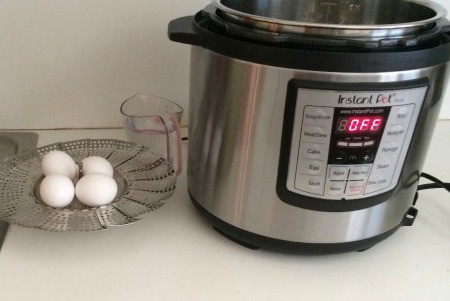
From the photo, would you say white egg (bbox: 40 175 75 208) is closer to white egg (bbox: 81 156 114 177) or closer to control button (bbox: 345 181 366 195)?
white egg (bbox: 81 156 114 177)

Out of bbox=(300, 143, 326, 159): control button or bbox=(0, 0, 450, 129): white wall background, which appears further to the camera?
bbox=(0, 0, 450, 129): white wall background

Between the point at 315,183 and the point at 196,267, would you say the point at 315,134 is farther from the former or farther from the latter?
the point at 196,267

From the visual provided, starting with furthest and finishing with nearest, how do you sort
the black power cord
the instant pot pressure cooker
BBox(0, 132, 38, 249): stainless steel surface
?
BBox(0, 132, 38, 249): stainless steel surface < the black power cord < the instant pot pressure cooker

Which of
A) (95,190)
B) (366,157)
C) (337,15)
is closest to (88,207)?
(95,190)

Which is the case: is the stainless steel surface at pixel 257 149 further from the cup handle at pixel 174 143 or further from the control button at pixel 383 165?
the cup handle at pixel 174 143

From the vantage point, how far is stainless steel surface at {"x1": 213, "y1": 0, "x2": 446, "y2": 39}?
54cm

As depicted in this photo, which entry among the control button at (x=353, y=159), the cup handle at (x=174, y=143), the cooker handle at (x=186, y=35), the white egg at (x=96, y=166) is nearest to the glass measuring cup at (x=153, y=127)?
the cup handle at (x=174, y=143)

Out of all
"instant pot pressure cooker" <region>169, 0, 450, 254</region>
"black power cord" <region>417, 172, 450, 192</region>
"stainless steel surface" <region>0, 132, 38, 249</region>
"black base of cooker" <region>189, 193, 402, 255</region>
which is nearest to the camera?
"instant pot pressure cooker" <region>169, 0, 450, 254</region>

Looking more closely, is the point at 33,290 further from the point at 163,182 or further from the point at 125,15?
the point at 125,15

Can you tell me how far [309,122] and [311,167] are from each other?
61mm

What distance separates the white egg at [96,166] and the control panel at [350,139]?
301mm

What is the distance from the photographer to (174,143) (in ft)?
3.00

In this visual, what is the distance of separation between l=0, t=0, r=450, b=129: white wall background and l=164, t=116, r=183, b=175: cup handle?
0.14 meters

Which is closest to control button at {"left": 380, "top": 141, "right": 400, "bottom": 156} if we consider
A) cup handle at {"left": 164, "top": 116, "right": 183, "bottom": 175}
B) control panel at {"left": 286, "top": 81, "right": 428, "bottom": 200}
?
control panel at {"left": 286, "top": 81, "right": 428, "bottom": 200}
